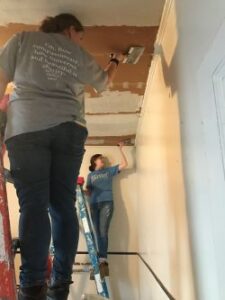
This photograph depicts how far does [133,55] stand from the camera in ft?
5.89

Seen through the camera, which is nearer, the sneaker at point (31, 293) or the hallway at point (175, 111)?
the hallway at point (175, 111)

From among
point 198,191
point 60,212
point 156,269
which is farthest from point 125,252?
point 198,191

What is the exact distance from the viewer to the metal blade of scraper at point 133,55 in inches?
68.4

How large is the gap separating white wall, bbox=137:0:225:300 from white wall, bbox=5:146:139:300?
1.37 m

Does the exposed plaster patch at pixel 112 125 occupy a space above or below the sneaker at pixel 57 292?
above

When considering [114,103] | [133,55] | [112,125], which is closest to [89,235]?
[112,125]

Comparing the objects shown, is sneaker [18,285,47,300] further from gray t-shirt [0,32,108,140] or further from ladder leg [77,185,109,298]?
ladder leg [77,185,109,298]

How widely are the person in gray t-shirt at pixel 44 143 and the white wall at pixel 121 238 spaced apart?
1.98m

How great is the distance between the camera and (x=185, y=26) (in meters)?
1.10

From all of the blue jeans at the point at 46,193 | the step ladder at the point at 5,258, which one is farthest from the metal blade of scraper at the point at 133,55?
the step ladder at the point at 5,258

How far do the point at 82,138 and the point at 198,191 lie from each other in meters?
0.46

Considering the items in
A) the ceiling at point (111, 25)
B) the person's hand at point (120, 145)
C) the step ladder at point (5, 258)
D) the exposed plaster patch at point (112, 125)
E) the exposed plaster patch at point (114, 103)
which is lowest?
the step ladder at point (5, 258)

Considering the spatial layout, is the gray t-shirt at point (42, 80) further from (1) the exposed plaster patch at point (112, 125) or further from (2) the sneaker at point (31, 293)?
(1) the exposed plaster patch at point (112, 125)

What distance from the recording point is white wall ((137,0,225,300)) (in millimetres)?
759
